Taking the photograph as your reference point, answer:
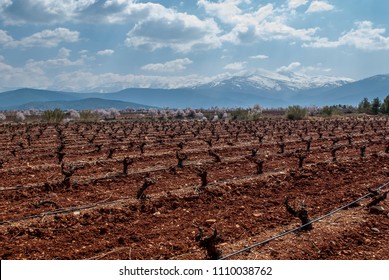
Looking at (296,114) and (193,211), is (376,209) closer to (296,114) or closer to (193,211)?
(193,211)

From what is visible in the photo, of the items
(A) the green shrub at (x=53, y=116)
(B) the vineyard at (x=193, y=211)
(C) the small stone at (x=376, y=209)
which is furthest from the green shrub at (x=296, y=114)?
(C) the small stone at (x=376, y=209)

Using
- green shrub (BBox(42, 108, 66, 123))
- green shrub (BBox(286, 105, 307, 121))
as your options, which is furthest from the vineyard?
green shrub (BBox(286, 105, 307, 121))

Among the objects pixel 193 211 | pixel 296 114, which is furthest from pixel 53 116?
pixel 193 211

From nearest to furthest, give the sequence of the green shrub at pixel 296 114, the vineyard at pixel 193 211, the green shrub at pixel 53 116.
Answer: the vineyard at pixel 193 211 → the green shrub at pixel 53 116 → the green shrub at pixel 296 114

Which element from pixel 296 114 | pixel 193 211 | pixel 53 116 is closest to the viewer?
pixel 193 211

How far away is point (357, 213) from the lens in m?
8.23

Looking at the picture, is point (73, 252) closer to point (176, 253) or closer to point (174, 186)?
point (176, 253)

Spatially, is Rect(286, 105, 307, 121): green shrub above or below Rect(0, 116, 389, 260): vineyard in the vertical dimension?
above

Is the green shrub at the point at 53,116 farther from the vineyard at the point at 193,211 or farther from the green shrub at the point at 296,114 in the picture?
Answer: the vineyard at the point at 193,211

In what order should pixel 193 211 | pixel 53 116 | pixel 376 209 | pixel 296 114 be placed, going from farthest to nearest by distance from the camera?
pixel 296 114, pixel 53 116, pixel 193 211, pixel 376 209

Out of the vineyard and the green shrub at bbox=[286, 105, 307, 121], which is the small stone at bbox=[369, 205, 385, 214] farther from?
the green shrub at bbox=[286, 105, 307, 121]

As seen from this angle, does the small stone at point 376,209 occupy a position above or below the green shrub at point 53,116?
below

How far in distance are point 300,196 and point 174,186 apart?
3.42 meters

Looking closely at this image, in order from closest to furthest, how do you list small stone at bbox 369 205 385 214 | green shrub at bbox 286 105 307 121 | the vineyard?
the vineyard → small stone at bbox 369 205 385 214 → green shrub at bbox 286 105 307 121
